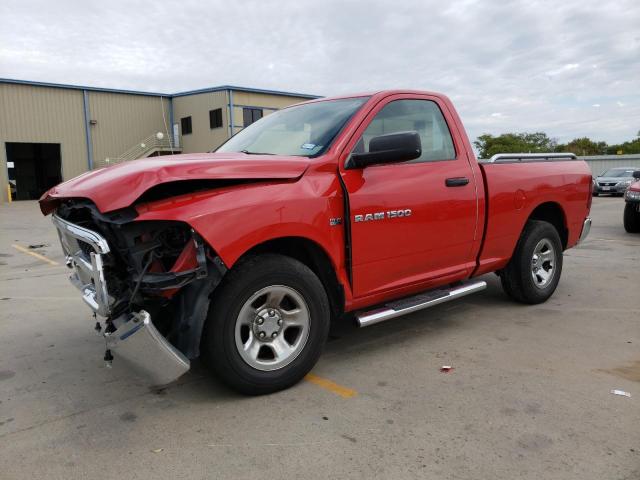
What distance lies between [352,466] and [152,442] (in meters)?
1.10

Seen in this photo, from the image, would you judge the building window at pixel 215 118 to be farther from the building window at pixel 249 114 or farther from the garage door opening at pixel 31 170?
the garage door opening at pixel 31 170

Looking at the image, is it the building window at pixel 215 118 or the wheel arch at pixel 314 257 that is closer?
the wheel arch at pixel 314 257

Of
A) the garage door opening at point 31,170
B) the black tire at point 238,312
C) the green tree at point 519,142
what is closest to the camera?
the black tire at point 238,312

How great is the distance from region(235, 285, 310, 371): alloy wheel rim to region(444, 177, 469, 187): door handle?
1644mm

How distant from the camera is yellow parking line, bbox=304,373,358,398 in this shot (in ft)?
11.1

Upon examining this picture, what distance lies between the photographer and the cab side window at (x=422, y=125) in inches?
158

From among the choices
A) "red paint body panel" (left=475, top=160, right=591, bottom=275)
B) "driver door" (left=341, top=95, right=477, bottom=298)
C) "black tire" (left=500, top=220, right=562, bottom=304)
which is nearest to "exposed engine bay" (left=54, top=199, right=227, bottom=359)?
"driver door" (left=341, top=95, right=477, bottom=298)

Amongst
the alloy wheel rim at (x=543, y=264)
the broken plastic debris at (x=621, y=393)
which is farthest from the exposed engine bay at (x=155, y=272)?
the alloy wheel rim at (x=543, y=264)

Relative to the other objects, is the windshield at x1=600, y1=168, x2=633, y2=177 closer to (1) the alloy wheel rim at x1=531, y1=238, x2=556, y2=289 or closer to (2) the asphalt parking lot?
(1) the alloy wheel rim at x1=531, y1=238, x2=556, y2=289

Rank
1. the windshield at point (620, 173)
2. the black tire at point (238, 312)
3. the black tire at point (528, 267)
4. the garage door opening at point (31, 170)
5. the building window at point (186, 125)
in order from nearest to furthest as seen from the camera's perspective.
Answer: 1. the black tire at point (238, 312)
2. the black tire at point (528, 267)
3. the windshield at point (620, 173)
4. the building window at point (186, 125)
5. the garage door opening at point (31, 170)

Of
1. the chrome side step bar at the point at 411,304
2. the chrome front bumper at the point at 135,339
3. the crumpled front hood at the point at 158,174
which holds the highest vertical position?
the crumpled front hood at the point at 158,174

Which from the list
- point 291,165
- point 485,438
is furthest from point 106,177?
point 485,438

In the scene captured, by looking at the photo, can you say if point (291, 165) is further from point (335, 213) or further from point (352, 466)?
point (352, 466)

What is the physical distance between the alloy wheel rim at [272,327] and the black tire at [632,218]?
1024 centimetres
